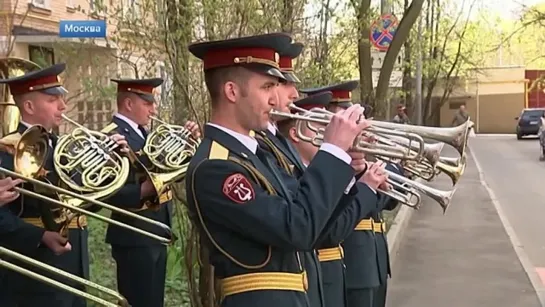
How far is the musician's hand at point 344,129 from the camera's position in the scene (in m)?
2.97

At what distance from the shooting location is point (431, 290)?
8.10m

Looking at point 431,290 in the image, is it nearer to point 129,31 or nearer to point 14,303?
point 129,31

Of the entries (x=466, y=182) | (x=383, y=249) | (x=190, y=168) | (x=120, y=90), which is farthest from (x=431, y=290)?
(x=466, y=182)

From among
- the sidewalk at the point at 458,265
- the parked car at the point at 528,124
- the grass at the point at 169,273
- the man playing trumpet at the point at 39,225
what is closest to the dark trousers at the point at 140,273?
the grass at the point at 169,273

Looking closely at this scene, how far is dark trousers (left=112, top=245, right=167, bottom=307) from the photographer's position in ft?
18.8

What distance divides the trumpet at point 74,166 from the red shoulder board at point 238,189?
1.50 metres

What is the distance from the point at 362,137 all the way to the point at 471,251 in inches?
271

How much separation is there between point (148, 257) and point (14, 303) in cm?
137

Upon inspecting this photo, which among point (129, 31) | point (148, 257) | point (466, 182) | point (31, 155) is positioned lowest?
point (466, 182)

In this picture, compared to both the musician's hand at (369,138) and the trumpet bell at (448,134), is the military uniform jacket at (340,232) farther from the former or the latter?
the trumpet bell at (448,134)

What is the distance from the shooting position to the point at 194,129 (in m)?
5.70

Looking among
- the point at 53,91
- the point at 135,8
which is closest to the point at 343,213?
the point at 53,91

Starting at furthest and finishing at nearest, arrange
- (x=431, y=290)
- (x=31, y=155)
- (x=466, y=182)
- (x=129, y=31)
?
(x=466, y=182), (x=431, y=290), (x=129, y=31), (x=31, y=155)

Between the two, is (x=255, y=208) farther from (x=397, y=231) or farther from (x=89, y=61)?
(x=397, y=231)
